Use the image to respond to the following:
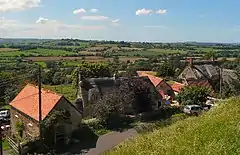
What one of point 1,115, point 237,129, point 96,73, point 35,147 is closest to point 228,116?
point 237,129

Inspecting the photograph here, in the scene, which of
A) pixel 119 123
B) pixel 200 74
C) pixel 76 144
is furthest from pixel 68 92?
pixel 76 144

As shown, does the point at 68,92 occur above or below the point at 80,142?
below

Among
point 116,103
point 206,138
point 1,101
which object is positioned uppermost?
point 206,138

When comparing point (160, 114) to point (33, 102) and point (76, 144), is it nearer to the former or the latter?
point (76, 144)

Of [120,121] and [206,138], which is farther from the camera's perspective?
[120,121]

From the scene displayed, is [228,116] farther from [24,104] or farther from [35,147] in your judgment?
[24,104]

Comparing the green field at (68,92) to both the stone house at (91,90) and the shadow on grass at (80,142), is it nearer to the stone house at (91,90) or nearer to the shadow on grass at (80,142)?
the stone house at (91,90)

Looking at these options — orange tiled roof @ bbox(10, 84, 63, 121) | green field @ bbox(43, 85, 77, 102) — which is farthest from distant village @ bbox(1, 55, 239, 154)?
green field @ bbox(43, 85, 77, 102)

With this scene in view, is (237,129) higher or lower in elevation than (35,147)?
higher
